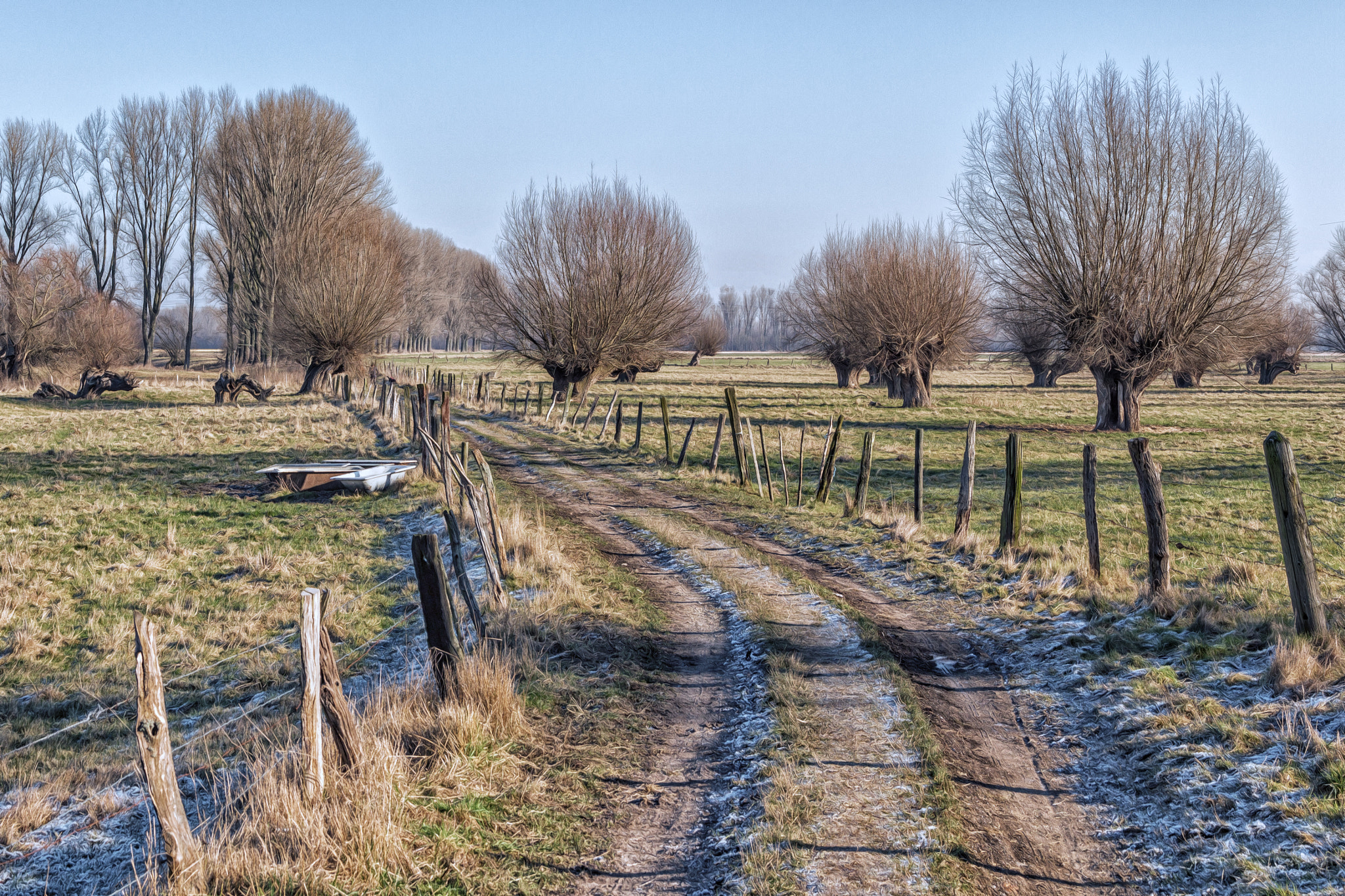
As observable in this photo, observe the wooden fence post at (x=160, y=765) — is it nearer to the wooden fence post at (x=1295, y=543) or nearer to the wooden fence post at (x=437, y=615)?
the wooden fence post at (x=437, y=615)

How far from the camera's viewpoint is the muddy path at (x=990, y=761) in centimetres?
446

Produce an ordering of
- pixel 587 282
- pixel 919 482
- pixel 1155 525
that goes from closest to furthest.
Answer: pixel 1155 525 → pixel 919 482 → pixel 587 282

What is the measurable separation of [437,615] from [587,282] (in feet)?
95.7

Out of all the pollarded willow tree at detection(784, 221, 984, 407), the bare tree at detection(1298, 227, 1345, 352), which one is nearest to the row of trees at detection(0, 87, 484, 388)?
the pollarded willow tree at detection(784, 221, 984, 407)

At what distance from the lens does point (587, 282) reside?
34.2m

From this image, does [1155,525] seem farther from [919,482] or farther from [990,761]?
[919,482]

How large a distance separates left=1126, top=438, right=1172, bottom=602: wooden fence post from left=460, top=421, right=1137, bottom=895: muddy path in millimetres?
2095

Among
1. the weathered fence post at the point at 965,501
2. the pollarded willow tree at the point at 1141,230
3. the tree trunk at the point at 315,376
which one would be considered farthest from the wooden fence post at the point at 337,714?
the tree trunk at the point at 315,376

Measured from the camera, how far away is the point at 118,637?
8.86 meters

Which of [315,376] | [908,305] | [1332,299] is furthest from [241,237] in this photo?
[1332,299]

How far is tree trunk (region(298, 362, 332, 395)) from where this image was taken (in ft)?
142

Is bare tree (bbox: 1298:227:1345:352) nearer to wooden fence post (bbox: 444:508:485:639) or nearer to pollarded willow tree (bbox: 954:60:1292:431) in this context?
pollarded willow tree (bbox: 954:60:1292:431)

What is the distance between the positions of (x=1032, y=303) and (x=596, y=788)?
88.8 ft

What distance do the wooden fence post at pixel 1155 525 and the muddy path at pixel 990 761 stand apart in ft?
6.87
